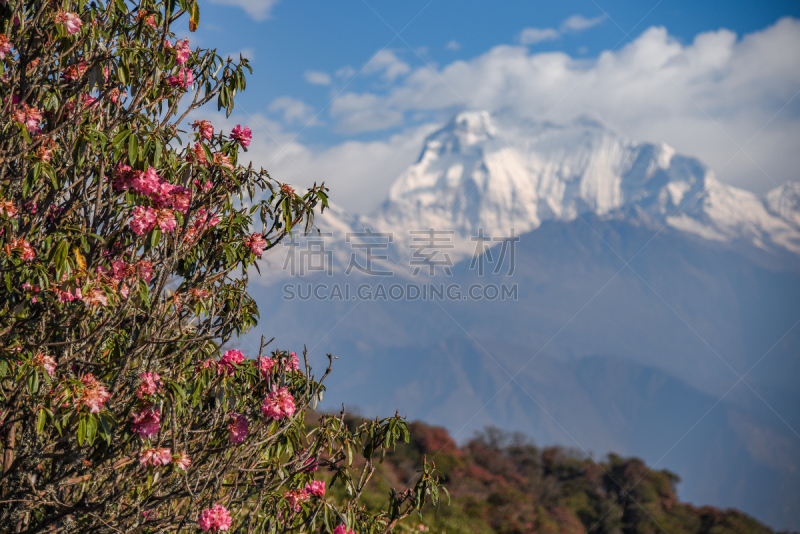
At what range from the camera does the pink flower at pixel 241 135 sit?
147 inches

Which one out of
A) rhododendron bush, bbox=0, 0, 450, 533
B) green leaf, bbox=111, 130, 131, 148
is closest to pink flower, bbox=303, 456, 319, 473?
rhododendron bush, bbox=0, 0, 450, 533

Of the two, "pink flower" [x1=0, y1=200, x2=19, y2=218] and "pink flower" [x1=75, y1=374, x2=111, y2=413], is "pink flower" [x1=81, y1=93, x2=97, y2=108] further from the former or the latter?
"pink flower" [x1=75, y1=374, x2=111, y2=413]

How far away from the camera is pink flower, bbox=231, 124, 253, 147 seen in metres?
3.73

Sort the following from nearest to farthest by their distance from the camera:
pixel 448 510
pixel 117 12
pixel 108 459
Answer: pixel 108 459 → pixel 117 12 → pixel 448 510

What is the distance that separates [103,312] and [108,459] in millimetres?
852

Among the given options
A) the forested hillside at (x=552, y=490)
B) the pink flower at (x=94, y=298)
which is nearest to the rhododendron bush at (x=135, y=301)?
the pink flower at (x=94, y=298)

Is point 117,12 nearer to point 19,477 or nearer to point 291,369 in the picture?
point 291,369

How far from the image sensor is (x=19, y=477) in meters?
3.16

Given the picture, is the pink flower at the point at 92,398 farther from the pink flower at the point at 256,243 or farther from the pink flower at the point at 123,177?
the pink flower at the point at 256,243

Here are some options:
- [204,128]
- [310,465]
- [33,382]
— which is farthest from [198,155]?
[310,465]

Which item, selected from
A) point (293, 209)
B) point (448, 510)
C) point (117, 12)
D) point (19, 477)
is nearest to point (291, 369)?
point (293, 209)

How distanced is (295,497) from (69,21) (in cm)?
294

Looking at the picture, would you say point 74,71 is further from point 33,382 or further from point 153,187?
point 33,382

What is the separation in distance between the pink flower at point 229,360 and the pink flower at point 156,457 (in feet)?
1.83
